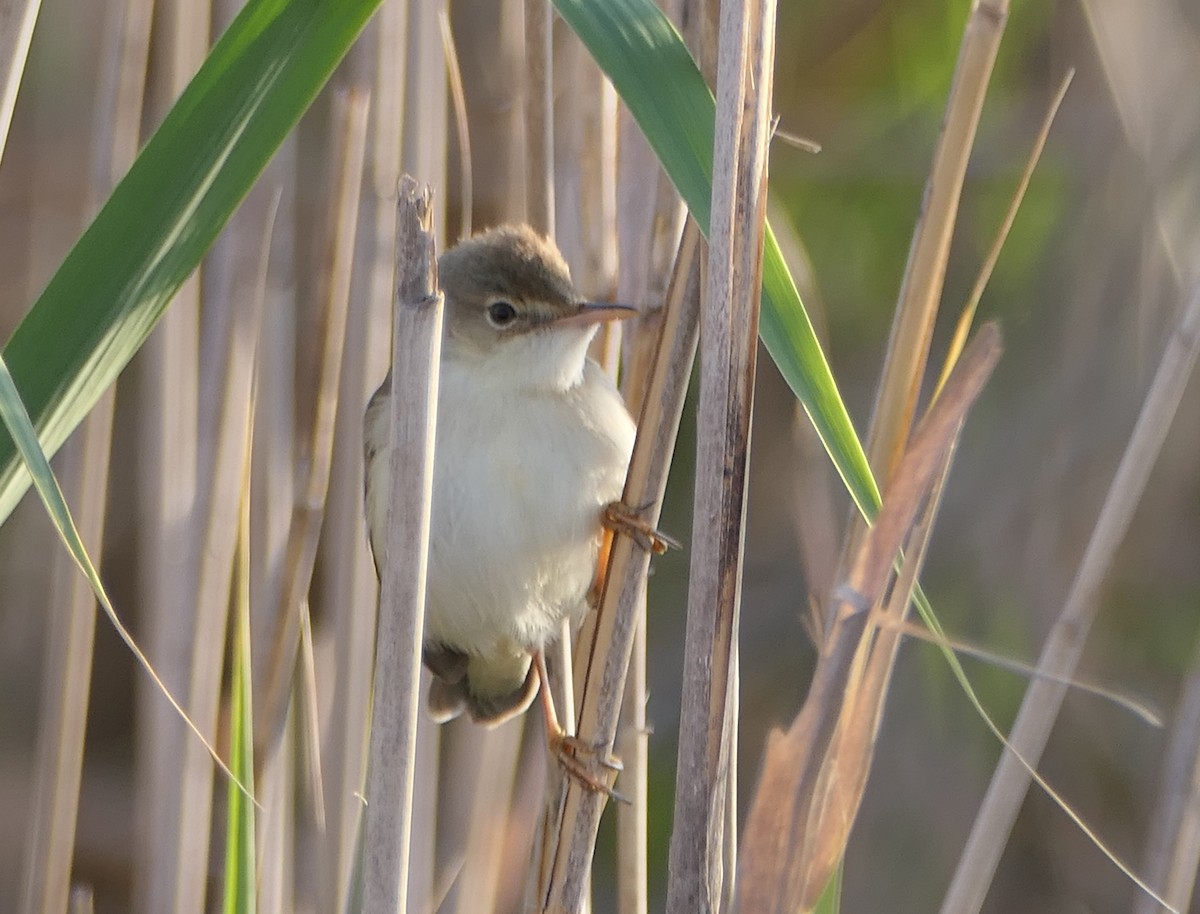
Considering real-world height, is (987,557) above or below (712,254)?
above

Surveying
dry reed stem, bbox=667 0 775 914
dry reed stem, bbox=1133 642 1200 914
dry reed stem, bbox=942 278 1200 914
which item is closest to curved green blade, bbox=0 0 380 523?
dry reed stem, bbox=667 0 775 914

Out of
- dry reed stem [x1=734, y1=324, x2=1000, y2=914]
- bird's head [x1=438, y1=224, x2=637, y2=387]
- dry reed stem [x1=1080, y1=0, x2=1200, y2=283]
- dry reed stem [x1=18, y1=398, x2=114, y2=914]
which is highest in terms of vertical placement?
dry reed stem [x1=1080, y1=0, x2=1200, y2=283]

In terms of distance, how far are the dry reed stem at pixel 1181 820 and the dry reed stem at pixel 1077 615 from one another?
295 millimetres

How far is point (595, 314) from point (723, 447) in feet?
2.25

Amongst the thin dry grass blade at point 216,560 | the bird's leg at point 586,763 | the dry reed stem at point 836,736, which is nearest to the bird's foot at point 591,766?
the bird's leg at point 586,763

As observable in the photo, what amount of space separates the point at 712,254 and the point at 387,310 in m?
1.09

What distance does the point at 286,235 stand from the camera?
2.50m

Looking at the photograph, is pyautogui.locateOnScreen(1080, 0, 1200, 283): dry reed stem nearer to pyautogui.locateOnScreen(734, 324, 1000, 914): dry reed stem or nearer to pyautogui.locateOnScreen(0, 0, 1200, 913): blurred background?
pyautogui.locateOnScreen(0, 0, 1200, 913): blurred background

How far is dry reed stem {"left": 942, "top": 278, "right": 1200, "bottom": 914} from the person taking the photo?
1.79 metres

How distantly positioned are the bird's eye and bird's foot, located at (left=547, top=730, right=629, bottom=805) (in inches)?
25.6

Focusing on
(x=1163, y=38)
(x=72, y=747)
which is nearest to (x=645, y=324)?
(x=72, y=747)

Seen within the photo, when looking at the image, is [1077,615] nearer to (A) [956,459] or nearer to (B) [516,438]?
(B) [516,438]

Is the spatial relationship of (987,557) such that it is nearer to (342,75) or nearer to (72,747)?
(342,75)

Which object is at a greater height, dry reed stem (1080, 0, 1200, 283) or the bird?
dry reed stem (1080, 0, 1200, 283)
